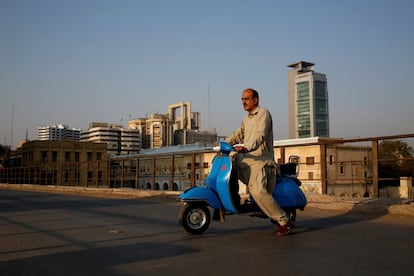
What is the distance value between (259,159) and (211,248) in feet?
4.62

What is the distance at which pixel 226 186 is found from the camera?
541 centimetres

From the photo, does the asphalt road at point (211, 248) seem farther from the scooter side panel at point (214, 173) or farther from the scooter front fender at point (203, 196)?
the scooter side panel at point (214, 173)

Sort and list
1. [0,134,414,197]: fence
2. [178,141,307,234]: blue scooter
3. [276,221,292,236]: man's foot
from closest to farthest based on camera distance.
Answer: [276,221,292,236]: man's foot → [178,141,307,234]: blue scooter → [0,134,414,197]: fence

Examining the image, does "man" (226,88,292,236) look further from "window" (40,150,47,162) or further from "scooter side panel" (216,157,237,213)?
"window" (40,150,47,162)

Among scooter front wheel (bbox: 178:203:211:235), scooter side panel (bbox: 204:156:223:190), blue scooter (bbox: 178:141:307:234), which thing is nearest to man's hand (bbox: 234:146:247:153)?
blue scooter (bbox: 178:141:307:234)

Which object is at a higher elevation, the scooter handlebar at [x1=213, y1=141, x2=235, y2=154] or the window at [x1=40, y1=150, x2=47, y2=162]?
the window at [x1=40, y1=150, x2=47, y2=162]

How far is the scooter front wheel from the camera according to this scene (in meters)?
5.53

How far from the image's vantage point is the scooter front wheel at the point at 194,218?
18.1 feet

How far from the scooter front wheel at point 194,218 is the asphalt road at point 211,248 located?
0.48 feet

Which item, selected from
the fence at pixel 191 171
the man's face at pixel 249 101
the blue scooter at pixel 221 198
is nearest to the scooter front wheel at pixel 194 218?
the blue scooter at pixel 221 198

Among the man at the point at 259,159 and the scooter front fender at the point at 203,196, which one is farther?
the scooter front fender at the point at 203,196

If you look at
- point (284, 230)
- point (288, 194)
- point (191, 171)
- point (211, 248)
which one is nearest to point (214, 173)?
point (288, 194)

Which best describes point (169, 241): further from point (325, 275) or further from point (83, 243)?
point (325, 275)

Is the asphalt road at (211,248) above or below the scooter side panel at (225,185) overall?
below
